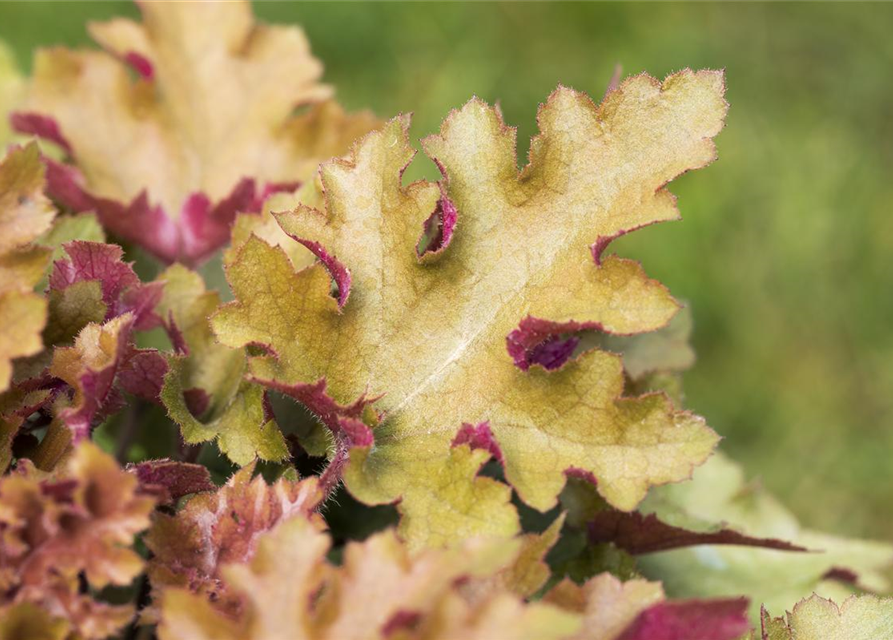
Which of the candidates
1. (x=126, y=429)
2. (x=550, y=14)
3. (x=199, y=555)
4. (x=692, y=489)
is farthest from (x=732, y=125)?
(x=199, y=555)

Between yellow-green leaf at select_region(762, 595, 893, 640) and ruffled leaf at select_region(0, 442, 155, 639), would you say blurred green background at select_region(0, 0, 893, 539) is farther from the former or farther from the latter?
ruffled leaf at select_region(0, 442, 155, 639)

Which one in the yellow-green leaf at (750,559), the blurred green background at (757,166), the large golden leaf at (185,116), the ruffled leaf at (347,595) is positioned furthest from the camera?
the blurred green background at (757,166)

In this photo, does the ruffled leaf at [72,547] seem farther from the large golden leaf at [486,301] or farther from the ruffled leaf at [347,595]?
the large golden leaf at [486,301]

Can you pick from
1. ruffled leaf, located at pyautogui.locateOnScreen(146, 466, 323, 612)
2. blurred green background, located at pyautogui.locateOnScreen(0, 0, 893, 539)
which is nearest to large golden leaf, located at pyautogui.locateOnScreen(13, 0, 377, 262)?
ruffled leaf, located at pyautogui.locateOnScreen(146, 466, 323, 612)

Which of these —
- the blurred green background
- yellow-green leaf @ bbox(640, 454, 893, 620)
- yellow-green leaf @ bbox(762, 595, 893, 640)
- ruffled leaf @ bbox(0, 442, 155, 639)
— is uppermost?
the blurred green background

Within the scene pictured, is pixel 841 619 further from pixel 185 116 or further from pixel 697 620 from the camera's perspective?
pixel 185 116

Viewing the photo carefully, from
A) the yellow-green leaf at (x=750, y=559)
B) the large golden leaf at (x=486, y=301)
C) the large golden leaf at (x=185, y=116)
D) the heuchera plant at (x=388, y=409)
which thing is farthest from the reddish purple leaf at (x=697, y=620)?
the large golden leaf at (x=185, y=116)
